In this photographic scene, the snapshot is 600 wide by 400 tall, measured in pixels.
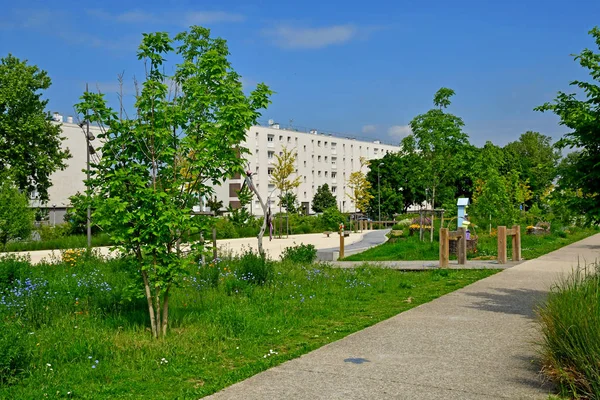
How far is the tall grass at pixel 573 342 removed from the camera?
16.1 feet

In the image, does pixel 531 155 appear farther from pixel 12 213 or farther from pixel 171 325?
pixel 171 325

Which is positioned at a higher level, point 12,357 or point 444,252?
point 444,252

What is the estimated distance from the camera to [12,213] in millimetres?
28781

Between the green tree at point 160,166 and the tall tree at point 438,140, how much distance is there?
20.3m

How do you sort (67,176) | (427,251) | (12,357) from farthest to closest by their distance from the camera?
(67,176) → (427,251) → (12,357)

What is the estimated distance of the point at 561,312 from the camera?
547cm

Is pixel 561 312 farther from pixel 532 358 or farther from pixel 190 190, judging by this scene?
pixel 190 190

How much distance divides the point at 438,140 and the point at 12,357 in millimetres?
23507

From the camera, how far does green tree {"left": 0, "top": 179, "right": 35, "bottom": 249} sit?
2842 centimetres

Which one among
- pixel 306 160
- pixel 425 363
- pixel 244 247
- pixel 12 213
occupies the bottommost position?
pixel 425 363

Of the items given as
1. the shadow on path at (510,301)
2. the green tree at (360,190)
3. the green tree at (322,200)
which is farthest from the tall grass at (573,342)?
the green tree at (322,200)

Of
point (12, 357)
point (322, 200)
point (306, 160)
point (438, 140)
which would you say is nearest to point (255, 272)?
point (12, 357)

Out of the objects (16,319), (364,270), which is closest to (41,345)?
(16,319)

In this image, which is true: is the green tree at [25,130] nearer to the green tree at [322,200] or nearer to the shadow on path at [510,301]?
the shadow on path at [510,301]
